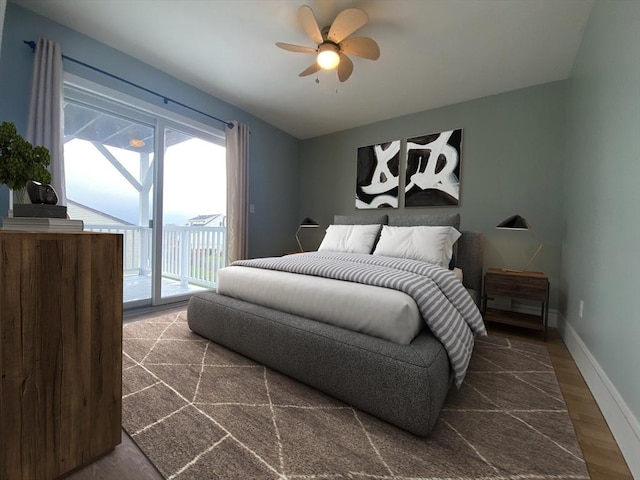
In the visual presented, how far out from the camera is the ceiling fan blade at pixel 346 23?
1.78 metres

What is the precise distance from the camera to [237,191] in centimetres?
343

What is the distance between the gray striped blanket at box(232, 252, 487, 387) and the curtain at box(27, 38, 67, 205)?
65.8 inches

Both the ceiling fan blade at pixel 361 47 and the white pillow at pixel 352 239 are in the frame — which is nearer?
the ceiling fan blade at pixel 361 47

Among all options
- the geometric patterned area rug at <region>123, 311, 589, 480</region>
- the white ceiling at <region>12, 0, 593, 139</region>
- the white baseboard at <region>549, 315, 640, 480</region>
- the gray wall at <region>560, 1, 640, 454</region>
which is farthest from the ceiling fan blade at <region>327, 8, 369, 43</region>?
the white baseboard at <region>549, 315, 640, 480</region>

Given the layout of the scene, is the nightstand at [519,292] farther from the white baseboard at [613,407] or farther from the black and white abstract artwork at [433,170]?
the black and white abstract artwork at [433,170]

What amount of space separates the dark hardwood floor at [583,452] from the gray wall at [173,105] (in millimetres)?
2127

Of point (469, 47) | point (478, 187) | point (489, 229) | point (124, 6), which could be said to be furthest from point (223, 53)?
point (489, 229)

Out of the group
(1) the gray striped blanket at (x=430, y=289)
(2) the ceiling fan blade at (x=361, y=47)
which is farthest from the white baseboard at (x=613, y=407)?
(2) the ceiling fan blade at (x=361, y=47)

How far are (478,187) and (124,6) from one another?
361cm

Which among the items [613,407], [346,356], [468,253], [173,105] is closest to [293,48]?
[173,105]

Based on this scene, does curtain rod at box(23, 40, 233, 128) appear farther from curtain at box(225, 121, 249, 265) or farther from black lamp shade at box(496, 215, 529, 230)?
black lamp shade at box(496, 215, 529, 230)

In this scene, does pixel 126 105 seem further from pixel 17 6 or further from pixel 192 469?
pixel 192 469

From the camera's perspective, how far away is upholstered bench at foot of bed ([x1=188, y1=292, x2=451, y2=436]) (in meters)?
1.12

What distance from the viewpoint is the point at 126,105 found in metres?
2.63
